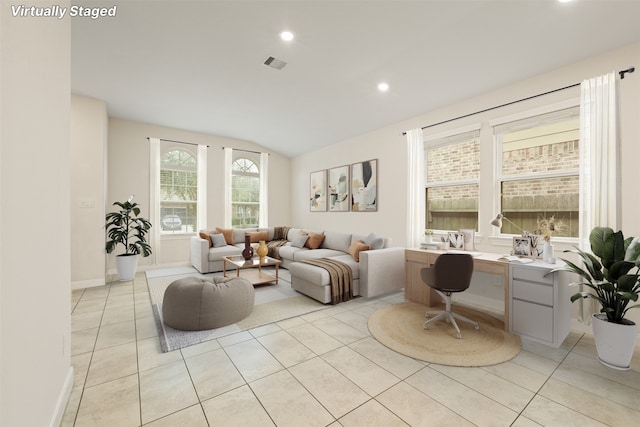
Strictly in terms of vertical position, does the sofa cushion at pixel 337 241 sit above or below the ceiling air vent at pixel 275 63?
below

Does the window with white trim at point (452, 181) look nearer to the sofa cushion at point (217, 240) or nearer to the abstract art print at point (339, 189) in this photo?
the abstract art print at point (339, 189)

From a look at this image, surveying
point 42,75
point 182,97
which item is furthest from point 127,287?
point 42,75

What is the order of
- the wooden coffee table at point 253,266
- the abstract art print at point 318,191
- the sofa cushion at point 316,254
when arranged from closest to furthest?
1. the wooden coffee table at point 253,266
2. the sofa cushion at point 316,254
3. the abstract art print at point 318,191

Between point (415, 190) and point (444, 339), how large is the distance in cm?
233

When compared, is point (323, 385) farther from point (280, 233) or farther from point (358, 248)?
A: point (280, 233)

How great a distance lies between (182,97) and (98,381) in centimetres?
413

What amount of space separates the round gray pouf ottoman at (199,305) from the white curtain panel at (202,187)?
3566mm

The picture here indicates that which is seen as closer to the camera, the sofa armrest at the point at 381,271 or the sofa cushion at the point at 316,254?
the sofa armrest at the point at 381,271

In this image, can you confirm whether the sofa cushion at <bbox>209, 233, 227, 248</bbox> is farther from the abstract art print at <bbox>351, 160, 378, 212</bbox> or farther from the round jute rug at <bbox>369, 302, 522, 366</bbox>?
the round jute rug at <bbox>369, 302, 522, 366</bbox>

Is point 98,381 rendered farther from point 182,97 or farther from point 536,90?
point 536,90

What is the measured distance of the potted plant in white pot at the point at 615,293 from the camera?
6.91ft

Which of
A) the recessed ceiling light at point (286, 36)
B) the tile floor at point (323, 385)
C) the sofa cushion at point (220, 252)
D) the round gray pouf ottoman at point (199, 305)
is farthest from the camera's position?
the sofa cushion at point (220, 252)

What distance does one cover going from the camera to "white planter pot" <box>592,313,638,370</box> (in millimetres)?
2100

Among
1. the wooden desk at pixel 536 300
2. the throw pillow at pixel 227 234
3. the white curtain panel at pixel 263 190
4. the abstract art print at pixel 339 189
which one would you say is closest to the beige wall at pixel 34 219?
the wooden desk at pixel 536 300
